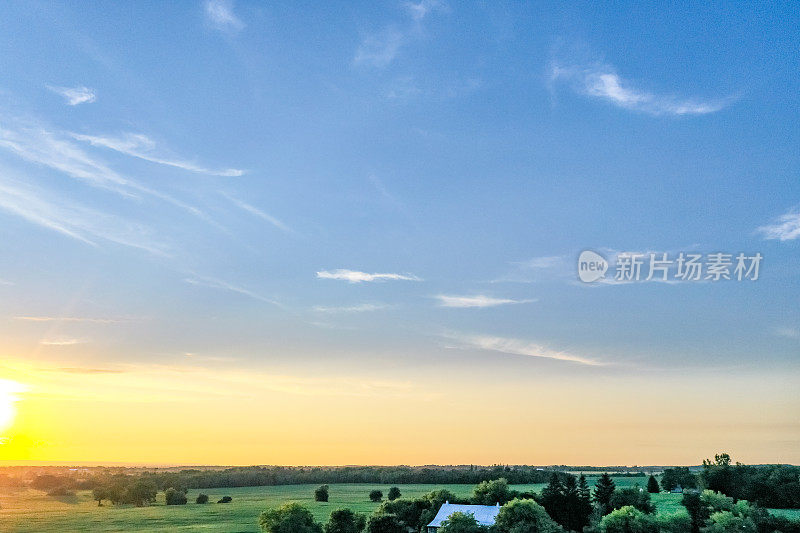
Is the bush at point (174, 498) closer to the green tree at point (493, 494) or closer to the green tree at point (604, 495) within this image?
the green tree at point (493, 494)

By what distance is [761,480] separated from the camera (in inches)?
5394

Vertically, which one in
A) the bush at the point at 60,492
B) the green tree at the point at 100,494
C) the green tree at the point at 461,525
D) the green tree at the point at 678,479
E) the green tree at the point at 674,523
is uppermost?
the green tree at the point at 461,525

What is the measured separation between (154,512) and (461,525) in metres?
101

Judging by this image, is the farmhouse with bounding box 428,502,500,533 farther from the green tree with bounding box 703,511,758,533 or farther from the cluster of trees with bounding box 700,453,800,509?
the cluster of trees with bounding box 700,453,800,509

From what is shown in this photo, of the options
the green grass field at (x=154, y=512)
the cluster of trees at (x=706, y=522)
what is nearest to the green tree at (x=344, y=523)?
the green grass field at (x=154, y=512)

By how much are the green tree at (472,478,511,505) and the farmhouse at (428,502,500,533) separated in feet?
46.0

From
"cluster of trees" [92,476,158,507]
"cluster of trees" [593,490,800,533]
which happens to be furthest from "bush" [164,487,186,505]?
"cluster of trees" [593,490,800,533]

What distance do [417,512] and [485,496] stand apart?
16.3 metres

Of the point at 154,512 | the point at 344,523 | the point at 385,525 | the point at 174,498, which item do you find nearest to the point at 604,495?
the point at 385,525

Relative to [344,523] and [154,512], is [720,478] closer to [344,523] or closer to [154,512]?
[344,523]

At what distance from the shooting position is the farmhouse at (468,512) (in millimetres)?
87750

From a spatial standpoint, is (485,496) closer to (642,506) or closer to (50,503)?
(642,506)

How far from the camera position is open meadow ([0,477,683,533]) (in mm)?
119125

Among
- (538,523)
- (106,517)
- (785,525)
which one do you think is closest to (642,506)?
(785,525)
